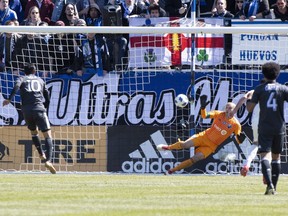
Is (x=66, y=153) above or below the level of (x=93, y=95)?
below

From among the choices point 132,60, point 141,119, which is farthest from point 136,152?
point 132,60

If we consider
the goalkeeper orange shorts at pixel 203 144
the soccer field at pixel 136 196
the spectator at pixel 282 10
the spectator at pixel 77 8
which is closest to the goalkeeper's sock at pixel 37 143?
the soccer field at pixel 136 196

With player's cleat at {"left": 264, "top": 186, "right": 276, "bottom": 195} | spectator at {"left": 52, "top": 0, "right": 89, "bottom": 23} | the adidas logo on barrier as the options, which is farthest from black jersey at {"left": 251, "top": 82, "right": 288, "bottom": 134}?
spectator at {"left": 52, "top": 0, "right": 89, "bottom": 23}

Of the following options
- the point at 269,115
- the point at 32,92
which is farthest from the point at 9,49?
the point at 269,115

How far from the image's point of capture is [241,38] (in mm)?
22266

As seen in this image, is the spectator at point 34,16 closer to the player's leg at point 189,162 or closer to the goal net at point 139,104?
the goal net at point 139,104

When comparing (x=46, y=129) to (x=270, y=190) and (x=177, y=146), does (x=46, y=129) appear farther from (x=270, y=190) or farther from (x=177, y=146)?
(x=270, y=190)

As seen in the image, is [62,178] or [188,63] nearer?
[62,178]

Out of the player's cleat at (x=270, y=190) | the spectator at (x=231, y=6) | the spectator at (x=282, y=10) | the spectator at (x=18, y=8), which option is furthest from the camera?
the spectator at (x=18, y=8)

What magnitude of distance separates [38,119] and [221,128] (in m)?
→ 4.13

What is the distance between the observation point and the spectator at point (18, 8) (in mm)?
24844

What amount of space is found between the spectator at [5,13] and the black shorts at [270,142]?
10885 millimetres

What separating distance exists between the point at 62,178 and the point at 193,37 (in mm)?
5380

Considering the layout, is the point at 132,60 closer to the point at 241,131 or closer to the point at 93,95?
the point at 93,95
